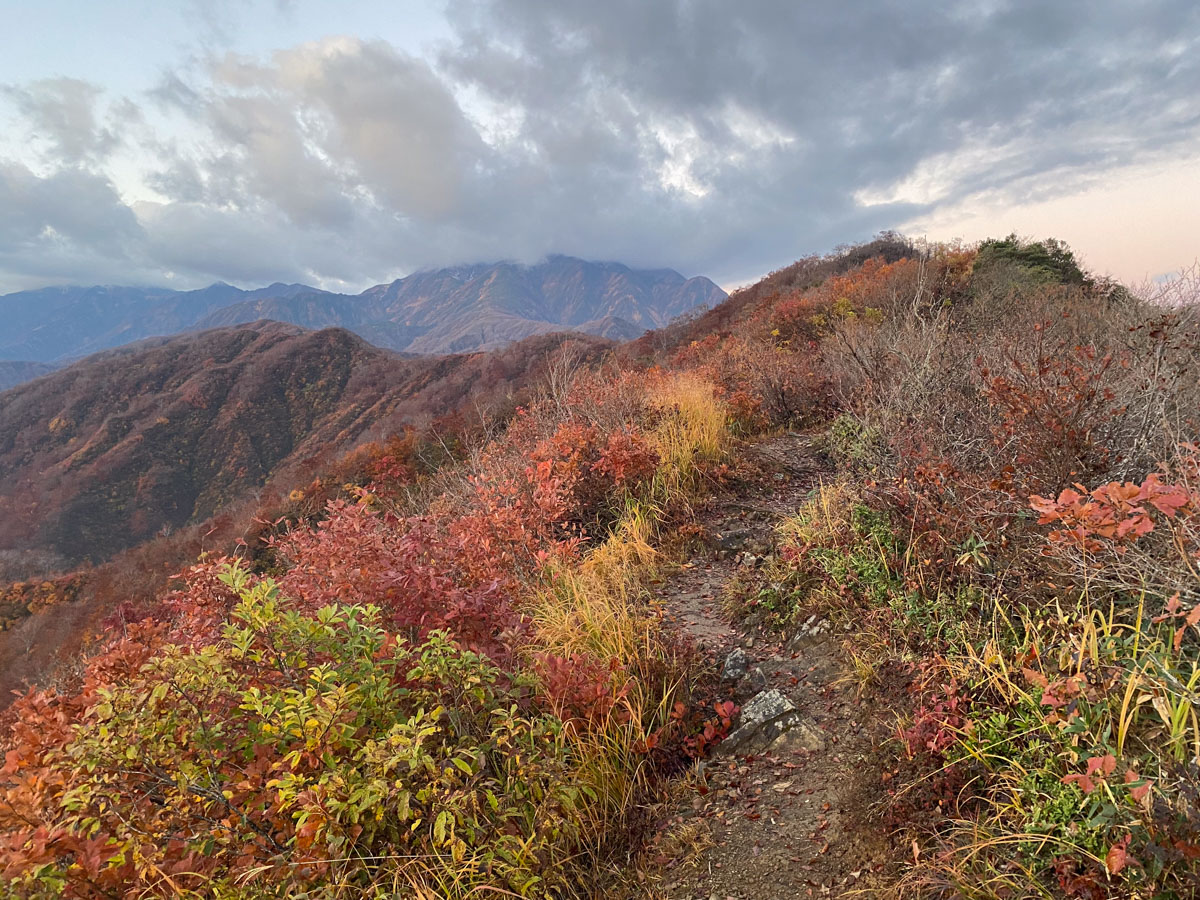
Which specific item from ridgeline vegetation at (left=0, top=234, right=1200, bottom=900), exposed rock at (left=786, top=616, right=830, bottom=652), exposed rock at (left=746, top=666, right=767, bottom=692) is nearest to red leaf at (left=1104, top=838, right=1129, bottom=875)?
ridgeline vegetation at (left=0, top=234, right=1200, bottom=900)

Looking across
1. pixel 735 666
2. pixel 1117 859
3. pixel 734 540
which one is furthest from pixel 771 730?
pixel 734 540

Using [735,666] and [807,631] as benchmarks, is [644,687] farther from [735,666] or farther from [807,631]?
[807,631]

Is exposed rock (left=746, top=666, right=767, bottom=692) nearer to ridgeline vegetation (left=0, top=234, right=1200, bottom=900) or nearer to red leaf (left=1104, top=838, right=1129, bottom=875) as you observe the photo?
ridgeline vegetation (left=0, top=234, right=1200, bottom=900)

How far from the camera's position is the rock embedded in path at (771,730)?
2.66 m

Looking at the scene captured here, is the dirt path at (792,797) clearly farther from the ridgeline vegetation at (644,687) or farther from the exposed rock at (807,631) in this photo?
the ridgeline vegetation at (644,687)

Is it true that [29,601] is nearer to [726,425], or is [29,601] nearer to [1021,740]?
[726,425]

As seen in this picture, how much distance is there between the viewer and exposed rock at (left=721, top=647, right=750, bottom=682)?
3288 millimetres

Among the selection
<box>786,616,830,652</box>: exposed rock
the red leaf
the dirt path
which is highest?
the red leaf

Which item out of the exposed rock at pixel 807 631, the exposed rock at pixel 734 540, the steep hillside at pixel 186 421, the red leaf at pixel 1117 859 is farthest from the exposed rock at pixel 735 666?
the steep hillside at pixel 186 421

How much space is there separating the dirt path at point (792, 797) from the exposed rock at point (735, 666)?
0.15ft

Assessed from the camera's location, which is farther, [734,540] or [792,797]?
[734,540]

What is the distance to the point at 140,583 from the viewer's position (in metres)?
25.5

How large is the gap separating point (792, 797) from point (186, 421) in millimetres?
80456

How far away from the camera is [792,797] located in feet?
7.83
